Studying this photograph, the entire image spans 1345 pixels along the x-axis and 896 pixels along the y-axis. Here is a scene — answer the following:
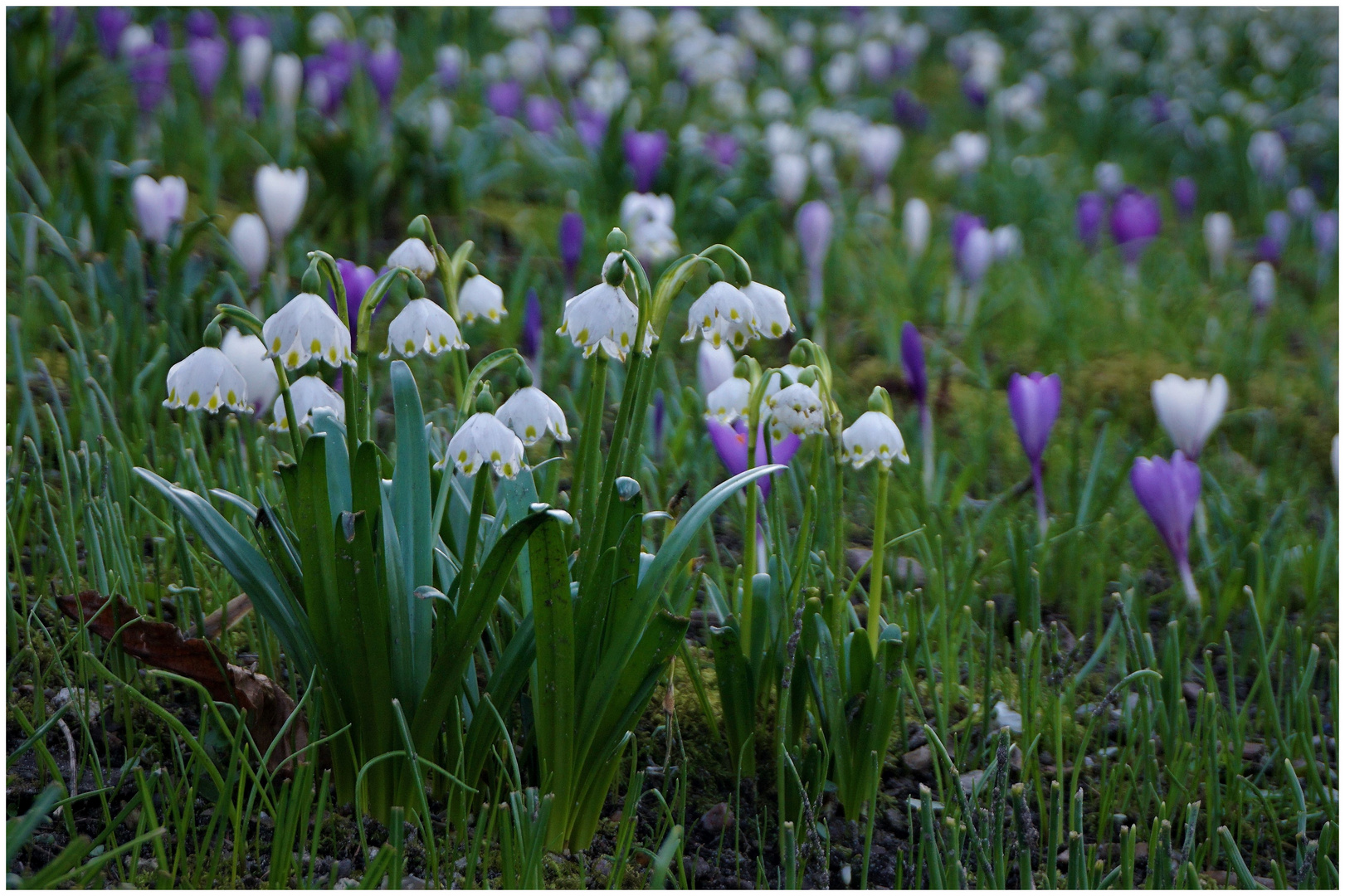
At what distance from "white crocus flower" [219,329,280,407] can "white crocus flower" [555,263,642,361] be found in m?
0.70

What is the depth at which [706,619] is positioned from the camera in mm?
1932

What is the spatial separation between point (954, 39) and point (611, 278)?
24.2ft

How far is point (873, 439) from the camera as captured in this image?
1444 millimetres

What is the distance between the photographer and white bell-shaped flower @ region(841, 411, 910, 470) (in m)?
1.44

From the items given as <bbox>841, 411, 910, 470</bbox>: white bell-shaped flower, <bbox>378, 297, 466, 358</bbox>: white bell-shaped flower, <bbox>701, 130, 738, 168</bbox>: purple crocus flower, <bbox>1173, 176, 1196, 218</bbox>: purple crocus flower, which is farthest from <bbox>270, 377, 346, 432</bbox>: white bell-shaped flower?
<bbox>1173, 176, 1196, 218</bbox>: purple crocus flower

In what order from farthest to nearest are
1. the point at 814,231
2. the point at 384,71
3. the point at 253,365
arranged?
the point at 384,71 → the point at 814,231 → the point at 253,365

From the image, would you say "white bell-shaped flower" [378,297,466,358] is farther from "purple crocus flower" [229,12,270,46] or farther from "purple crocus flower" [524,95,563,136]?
"purple crocus flower" [229,12,270,46]

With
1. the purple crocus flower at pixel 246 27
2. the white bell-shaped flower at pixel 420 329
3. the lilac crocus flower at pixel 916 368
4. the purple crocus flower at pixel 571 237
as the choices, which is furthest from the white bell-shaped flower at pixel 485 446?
the purple crocus flower at pixel 246 27

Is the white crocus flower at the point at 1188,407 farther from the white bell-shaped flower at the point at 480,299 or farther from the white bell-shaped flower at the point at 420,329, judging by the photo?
the white bell-shaped flower at the point at 420,329

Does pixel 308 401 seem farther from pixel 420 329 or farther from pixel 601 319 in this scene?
pixel 601 319

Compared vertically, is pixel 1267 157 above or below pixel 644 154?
above

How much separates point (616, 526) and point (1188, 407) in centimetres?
138

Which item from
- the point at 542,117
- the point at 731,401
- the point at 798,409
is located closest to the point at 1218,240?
the point at 542,117

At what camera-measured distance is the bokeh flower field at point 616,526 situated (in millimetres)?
1376
